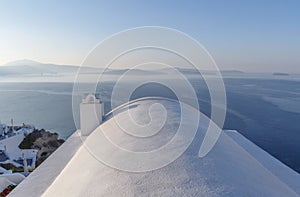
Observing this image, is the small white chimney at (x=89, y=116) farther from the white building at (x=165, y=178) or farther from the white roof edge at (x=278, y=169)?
the white roof edge at (x=278, y=169)

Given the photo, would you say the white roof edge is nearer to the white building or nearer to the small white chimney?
the white building

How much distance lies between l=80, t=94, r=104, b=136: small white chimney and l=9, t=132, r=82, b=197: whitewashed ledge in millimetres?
1167

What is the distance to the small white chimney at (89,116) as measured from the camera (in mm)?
8375

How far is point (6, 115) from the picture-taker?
4703 cm

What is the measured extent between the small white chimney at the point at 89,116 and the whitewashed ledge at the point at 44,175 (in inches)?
45.9

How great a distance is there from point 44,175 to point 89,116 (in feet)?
10.6

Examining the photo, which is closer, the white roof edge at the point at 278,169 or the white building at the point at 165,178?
the white building at the point at 165,178

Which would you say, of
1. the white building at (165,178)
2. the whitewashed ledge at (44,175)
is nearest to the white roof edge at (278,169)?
the white building at (165,178)

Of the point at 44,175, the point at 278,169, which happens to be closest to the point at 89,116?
the point at 44,175

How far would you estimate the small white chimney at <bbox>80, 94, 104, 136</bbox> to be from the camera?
27.5ft

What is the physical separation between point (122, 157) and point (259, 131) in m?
22.1

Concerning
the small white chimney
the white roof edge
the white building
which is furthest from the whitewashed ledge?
the white roof edge

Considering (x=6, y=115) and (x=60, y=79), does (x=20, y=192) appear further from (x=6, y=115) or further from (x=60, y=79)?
(x=60, y=79)

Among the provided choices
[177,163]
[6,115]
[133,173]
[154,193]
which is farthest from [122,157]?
[6,115]
